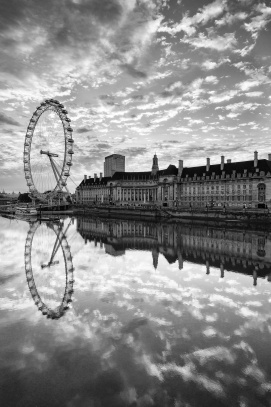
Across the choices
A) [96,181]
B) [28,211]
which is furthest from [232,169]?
[96,181]

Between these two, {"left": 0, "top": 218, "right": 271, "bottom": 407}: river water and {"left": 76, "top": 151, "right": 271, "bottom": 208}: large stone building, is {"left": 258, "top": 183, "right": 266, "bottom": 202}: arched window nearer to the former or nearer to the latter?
{"left": 76, "top": 151, "right": 271, "bottom": 208}: large stone building

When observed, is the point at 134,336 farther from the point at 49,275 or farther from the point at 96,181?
the point at 96,181

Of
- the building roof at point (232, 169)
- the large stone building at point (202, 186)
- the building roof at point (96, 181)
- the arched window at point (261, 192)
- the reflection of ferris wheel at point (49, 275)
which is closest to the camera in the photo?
the reflection of ferris wheel at point (49, 275)

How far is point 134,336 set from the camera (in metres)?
9.02

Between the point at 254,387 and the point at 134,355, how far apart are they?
10.0 ft

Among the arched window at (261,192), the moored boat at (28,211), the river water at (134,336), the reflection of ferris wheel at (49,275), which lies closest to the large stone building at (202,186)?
the arched window at (261,192)

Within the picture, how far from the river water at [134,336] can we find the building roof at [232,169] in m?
65.0

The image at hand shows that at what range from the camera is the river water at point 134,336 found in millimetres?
6336

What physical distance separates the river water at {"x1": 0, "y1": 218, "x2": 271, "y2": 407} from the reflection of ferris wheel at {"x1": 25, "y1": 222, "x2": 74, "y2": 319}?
7cm

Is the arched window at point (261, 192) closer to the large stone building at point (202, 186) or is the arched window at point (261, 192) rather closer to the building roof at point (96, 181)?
the large stone building at point (202, 186)

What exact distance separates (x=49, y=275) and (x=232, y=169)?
77660 millimetres

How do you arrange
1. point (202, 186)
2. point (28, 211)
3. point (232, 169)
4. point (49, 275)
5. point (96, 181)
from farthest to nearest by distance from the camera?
point (96, 181) < point (202, 186) < point (232, 169) < point (28, 211) < point (49, 275)

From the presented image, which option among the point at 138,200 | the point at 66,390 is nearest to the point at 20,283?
the point at 66,390

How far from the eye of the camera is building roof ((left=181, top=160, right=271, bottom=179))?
252ft
